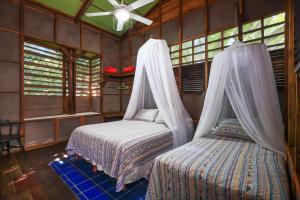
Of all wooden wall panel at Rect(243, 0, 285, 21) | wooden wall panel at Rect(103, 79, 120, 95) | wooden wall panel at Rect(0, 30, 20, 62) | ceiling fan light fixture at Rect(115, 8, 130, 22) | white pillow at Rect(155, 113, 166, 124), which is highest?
wooden wall panel at Rect(243, 0, 285, 21)

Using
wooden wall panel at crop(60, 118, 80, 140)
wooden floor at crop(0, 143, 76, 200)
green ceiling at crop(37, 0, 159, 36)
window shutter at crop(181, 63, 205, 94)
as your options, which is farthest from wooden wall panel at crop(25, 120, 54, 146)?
window shutter at crop(181, 63, 205, 94)

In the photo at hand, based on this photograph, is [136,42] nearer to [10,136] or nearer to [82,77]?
[82,77]

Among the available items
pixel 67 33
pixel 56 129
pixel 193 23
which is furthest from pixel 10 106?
pixel 193 23

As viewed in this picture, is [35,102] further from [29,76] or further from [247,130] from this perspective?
[247,130]

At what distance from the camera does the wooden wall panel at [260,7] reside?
100 inches

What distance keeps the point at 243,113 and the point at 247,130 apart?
9.3 inches

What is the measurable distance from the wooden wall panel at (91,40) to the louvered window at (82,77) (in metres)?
0.51

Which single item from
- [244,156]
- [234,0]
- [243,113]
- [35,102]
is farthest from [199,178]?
[35,102]

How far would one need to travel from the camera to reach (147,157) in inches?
90.7

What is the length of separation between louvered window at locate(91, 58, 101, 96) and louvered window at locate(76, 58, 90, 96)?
0.16 m

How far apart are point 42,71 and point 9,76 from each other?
75cm

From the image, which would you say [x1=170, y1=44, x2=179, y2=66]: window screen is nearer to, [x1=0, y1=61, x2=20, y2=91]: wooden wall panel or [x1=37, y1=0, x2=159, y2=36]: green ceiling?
[x1=37, y1=0, x2=159, y2=36]: green ceiling

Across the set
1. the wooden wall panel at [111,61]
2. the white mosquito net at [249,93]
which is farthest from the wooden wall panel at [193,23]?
the wooden wall panel at [111,61]

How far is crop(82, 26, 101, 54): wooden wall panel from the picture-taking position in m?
4.59
